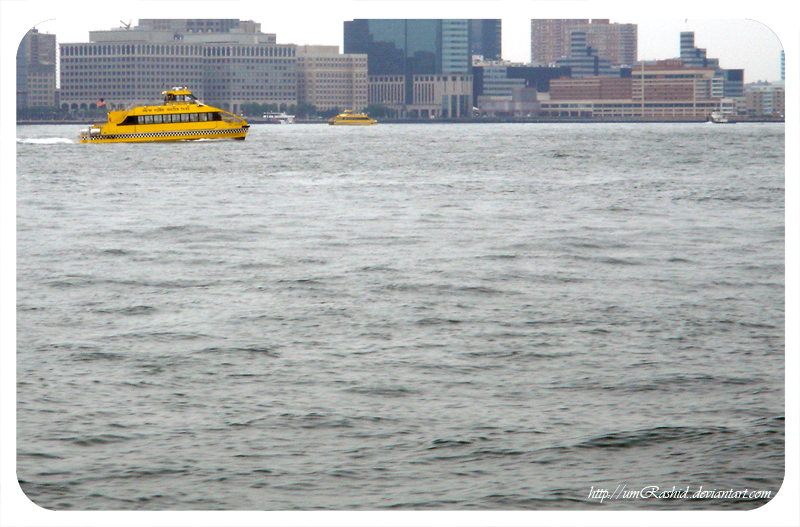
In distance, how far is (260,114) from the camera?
630cm

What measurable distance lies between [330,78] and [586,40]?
1.27m

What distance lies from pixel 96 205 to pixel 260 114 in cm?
859

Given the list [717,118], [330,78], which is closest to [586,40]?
[330,78]

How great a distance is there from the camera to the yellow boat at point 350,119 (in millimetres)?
5633

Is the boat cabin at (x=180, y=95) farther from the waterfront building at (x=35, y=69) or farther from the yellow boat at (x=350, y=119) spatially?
the waterfront building at (x=35, y=69)

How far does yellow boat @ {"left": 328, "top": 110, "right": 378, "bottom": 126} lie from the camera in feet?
18.5

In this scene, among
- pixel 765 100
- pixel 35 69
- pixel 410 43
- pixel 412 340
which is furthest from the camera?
pixel 412 340

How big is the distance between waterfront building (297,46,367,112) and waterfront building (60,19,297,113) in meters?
0.06

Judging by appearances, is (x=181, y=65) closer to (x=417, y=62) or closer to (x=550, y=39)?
(x=417, y=62)

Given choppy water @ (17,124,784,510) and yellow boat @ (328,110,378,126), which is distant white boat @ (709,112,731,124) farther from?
yellow boat @ (328,110,378,126)

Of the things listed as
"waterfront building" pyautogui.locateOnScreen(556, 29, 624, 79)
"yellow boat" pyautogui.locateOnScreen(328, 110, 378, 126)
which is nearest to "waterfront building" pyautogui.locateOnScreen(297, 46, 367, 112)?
"yellow boat" pyautogui.locateOnScreen(328, 110, 378, 126)

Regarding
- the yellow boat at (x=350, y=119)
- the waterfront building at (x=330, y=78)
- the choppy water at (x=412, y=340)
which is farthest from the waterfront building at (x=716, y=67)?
the yellow boat at (x=350, y=119)

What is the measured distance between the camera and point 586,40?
13.8 feet

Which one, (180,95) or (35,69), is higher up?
(180,95)
